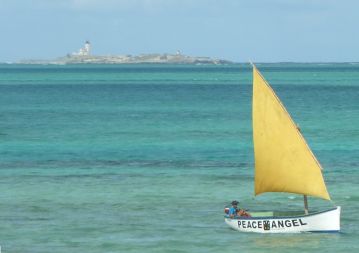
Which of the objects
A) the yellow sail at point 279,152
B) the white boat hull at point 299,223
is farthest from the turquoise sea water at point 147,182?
the yellow sail at point 279,152

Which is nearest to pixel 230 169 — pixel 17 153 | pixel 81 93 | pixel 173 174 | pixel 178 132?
pixel 173 174

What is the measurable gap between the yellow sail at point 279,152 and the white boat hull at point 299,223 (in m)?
1.13

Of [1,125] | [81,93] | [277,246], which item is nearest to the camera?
[277,246]

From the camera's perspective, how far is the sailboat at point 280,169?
42156 mm

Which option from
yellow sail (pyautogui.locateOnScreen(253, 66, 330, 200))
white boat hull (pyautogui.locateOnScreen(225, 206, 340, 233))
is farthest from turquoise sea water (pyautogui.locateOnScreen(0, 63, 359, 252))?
yellow sail (pyautogui.locateOnScreen(253, 66, 330, 200))

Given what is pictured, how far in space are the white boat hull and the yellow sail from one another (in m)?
1.13

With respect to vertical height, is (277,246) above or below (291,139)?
below

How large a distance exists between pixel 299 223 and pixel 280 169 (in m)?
2.63

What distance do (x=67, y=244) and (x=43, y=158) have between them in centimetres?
2763

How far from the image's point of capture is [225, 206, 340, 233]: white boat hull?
41.9 metres

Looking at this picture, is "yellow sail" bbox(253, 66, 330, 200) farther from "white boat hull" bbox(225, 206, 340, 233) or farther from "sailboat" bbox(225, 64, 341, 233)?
"white boat hull" bbox(225, 206, 340, 233)

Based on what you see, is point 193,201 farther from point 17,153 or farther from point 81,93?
point 81,93

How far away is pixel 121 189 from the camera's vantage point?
178 ft

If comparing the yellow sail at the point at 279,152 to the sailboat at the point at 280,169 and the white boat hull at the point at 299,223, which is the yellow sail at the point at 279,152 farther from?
the white boat hull at the point at 299,223
